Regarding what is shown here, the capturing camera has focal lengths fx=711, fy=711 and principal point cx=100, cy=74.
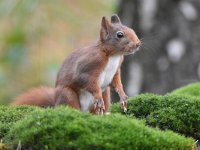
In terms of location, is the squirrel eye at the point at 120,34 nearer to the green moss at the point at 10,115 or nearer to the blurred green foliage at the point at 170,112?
the blurred green foliage at the point at 170,112

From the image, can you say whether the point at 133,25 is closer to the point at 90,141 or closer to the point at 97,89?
the point at 97,89

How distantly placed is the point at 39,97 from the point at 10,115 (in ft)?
3.41

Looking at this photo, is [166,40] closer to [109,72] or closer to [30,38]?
[30,38]

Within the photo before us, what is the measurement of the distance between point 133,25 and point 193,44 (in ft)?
2.91

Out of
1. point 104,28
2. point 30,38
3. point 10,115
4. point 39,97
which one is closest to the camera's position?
point 10,115

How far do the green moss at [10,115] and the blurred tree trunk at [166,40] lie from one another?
477 cm

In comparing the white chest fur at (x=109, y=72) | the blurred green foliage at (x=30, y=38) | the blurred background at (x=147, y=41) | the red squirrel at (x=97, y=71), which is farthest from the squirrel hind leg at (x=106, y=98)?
the blurred background at (x=147, y=41)

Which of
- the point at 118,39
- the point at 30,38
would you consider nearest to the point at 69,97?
the point at 118,39

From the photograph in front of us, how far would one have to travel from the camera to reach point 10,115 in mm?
4992

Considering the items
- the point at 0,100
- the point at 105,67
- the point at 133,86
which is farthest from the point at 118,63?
the point at 0,100

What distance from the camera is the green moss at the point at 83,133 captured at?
13.2ft

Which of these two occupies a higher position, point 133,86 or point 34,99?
point 133,86

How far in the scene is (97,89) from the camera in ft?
17.2

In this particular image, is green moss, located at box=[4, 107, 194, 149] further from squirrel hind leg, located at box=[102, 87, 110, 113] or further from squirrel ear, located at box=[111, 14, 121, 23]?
squirrel ear, located at box=[111, 14, 121, 23]
